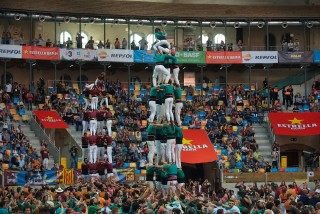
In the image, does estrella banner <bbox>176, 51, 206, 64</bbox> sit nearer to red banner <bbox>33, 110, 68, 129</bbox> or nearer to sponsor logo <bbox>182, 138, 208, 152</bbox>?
sponsor logo <bbox>182, 138, 208, 152</bbox>

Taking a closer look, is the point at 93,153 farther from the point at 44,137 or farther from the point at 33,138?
the point at 33,138

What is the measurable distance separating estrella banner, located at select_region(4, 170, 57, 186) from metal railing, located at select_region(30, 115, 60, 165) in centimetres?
511

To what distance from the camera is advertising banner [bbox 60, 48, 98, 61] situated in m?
53.6

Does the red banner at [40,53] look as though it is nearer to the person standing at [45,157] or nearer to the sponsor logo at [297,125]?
the person standing at [45,157]

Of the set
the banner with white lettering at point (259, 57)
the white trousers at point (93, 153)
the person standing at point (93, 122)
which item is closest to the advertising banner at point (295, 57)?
the banner with white lettering at point (259, 57)

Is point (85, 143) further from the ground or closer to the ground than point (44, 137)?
closer to the ground

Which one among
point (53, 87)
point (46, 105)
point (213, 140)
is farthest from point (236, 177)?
point (53, 87)

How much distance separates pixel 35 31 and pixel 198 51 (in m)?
13.0

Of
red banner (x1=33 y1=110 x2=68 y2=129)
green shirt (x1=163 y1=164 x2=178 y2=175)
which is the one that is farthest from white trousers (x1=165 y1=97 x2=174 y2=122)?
red banner (x1=33 y1=110 x2=68 y2=129)

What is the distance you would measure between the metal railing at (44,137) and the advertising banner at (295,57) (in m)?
18.7

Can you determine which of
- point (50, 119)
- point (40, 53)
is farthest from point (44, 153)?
point (40, 53)

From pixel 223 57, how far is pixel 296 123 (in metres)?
8.62

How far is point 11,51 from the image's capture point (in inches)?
2046

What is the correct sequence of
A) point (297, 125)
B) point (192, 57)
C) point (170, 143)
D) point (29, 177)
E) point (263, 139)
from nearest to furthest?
1. point (170, 143)
2. point (29, 177)
3. point (297, 125)
4. point (263, 139)
5. point (192, 57)
